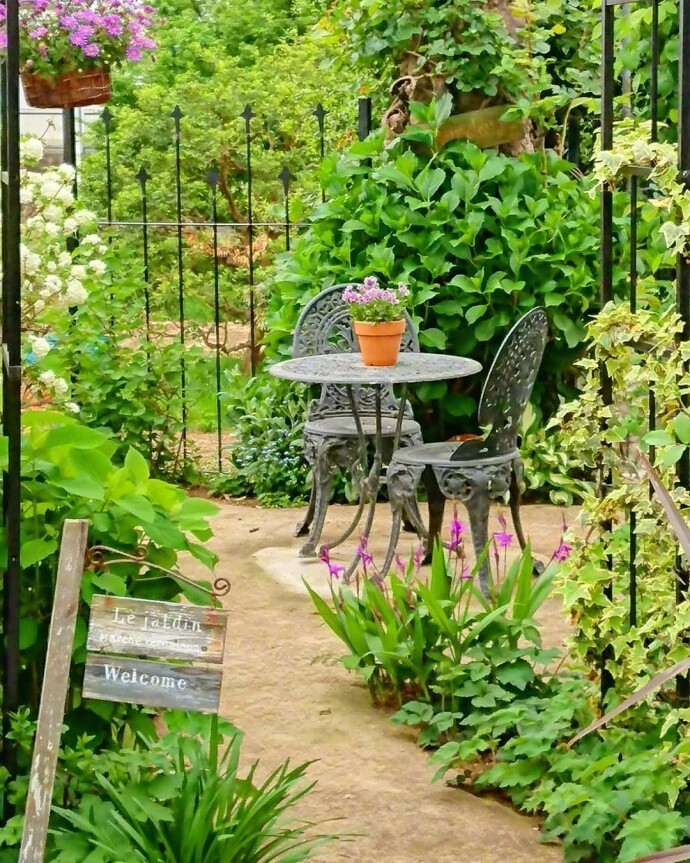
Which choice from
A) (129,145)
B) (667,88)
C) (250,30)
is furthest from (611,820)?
(250,30)

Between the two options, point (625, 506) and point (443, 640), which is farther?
point (443, 640)

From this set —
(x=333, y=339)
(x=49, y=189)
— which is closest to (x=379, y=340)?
(x=333, y=339)

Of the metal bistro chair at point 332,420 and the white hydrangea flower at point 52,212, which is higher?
the white hydrangea flower at point 52,212

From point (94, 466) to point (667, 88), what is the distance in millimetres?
2647

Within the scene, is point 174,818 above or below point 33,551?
below

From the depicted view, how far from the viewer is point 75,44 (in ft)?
21.1

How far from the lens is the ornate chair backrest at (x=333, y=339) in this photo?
6.86 metres

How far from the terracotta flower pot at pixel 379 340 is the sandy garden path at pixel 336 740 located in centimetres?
95

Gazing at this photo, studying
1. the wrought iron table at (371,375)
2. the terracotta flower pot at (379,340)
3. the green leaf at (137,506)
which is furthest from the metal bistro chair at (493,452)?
the green leaf at (137,506)

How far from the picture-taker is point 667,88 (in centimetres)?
487

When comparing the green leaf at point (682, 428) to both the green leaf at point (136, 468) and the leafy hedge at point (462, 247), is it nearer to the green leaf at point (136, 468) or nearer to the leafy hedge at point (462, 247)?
the green leaf at point (136, 468)

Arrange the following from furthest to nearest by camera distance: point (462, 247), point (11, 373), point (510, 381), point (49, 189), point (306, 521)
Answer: point (462, 247) < point (306, 521) < point (510, 381) < point (49, 189) < point (11, 373)

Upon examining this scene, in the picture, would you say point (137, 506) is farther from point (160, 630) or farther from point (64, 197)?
point (64, 197)

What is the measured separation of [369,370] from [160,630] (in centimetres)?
328
